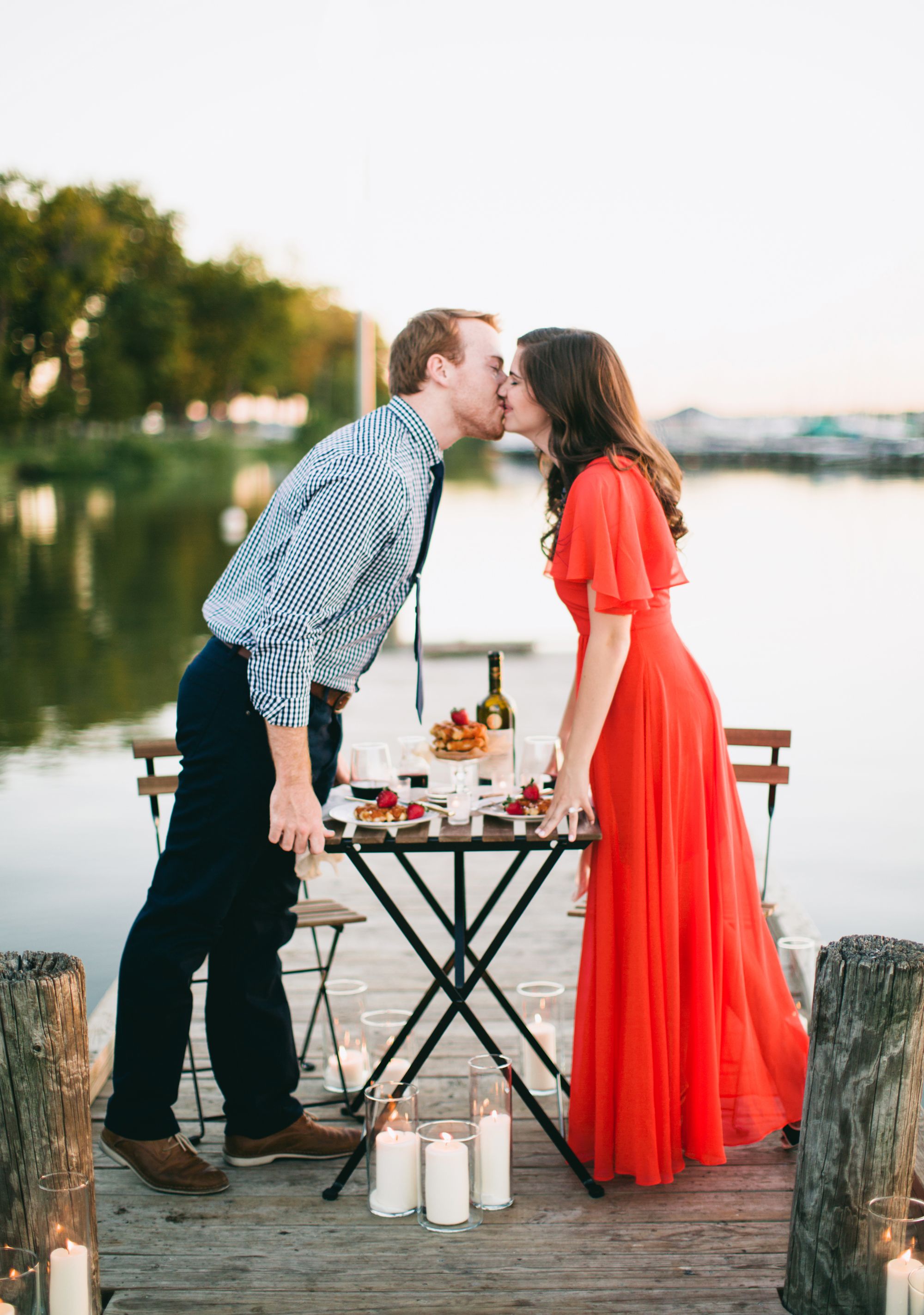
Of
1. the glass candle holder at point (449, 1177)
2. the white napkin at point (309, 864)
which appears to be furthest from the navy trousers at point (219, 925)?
the glass candle holder at point (449, 1177)

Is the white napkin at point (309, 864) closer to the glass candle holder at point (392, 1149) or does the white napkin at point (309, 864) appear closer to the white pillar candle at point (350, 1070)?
the glass candle holder at point (392, 1149)

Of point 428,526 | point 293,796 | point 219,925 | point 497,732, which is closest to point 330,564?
point 428,526

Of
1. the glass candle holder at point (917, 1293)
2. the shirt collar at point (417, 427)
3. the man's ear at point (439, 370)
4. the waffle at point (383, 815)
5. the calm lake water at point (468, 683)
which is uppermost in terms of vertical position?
the man's ear at point (439, 370)

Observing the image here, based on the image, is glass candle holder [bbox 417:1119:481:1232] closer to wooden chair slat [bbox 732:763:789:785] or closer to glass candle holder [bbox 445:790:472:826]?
glass candle holder [bbox 445:790:472:826]

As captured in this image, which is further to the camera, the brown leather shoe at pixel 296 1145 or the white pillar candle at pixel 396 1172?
the brown leather shoe at pixel 296 1145

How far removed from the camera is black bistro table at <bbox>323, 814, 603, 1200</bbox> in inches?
89.0

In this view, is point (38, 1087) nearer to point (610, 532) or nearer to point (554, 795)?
point (554, 795)

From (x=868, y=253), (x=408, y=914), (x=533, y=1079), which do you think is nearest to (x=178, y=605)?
(x=408, y=914)

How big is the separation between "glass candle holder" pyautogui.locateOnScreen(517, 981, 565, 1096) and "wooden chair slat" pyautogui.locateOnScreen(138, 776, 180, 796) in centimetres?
99

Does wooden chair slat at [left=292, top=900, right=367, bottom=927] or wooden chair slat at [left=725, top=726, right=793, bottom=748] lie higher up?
wooden chair slat at [left=725, top=726, right=793, bottom=748]

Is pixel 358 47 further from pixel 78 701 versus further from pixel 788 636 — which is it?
pixel 788 636

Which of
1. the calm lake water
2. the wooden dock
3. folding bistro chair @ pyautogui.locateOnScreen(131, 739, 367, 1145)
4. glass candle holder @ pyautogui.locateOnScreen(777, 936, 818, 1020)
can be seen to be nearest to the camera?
the wooden dock

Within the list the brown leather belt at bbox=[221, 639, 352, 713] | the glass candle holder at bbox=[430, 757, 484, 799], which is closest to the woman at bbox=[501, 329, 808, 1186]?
the glass candle holder at bbox=[430, 757, 484, 799]

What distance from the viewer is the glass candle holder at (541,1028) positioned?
2.89 m
